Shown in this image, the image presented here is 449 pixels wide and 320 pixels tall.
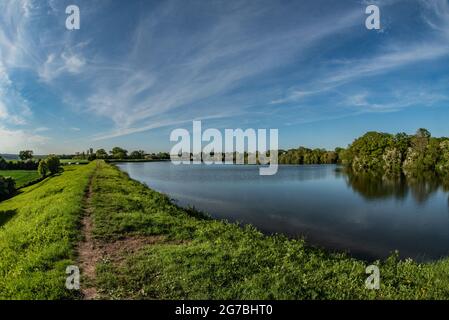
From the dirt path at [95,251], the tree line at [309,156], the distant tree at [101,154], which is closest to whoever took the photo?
the dirt path at [95,251]

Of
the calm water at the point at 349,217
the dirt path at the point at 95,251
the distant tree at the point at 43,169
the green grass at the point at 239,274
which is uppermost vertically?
the distant tree at the point at 43,169

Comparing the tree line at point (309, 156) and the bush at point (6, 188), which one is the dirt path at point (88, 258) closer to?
the bush at point (6, 188)

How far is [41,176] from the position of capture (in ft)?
210

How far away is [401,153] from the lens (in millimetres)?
100188

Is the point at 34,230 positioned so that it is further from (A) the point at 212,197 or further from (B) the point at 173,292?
(A) the point at 212,197

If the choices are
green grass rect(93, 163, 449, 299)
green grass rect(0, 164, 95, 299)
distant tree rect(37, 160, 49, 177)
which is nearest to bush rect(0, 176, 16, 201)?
distant tree rect(37, 160, 49, 177)

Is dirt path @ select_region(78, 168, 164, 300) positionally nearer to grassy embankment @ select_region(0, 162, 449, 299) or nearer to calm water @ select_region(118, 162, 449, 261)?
grassy embankment @ select_region(0, 162, 449, 299)

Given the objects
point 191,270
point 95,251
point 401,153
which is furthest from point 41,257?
point 401,153

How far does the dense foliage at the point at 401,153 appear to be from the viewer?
298 feet

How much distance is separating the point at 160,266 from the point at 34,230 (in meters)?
8.11

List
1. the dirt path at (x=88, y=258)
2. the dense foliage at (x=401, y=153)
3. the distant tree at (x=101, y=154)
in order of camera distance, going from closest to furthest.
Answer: the dirt path at (x=88, y=258) < the dense foliage at (x=401, y=153) < the distant tree at (x=101, y=154)

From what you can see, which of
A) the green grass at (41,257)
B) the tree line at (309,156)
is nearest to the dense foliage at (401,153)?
the tree line at (309,156)

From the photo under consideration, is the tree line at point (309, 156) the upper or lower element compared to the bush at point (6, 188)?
upper

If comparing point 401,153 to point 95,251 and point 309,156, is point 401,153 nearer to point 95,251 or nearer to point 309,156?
point 309,156
